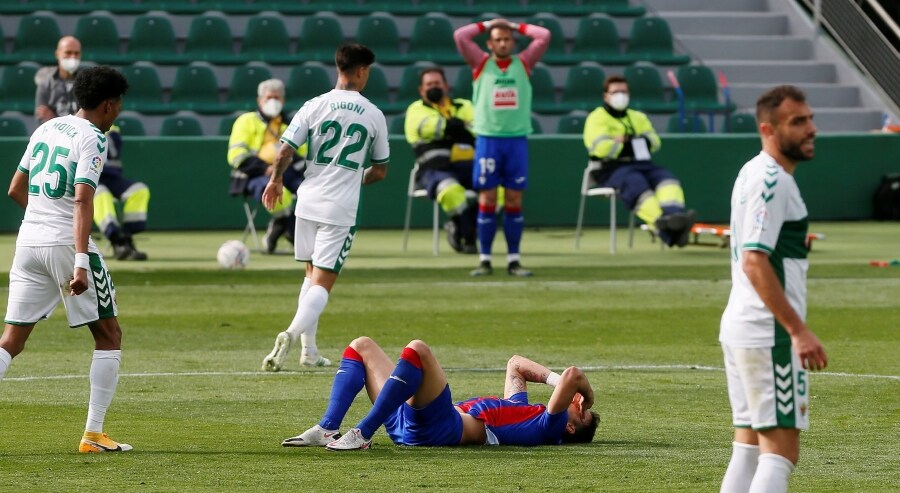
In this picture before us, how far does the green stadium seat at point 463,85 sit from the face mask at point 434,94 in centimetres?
528

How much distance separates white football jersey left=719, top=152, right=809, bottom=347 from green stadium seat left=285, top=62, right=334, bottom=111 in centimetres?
1926

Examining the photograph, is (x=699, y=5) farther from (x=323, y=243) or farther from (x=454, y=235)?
(x=323, y=243)

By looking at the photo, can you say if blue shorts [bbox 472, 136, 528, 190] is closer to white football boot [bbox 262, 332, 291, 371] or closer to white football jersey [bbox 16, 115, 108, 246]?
white football boot [bbox 262, 332, 291, 371]

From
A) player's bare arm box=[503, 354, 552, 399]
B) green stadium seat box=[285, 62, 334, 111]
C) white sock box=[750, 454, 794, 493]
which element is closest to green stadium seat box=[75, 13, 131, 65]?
green stadium seat box=[285, 62, 334, 111]

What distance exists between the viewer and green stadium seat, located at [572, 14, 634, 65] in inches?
1040

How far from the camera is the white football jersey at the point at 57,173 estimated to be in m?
7.40

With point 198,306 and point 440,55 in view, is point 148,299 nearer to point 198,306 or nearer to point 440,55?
point 198,306

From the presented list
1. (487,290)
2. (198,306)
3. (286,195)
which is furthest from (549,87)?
(198,306)

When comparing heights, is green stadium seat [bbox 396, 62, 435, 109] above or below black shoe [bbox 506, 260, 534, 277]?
above

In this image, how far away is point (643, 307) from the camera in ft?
47.0

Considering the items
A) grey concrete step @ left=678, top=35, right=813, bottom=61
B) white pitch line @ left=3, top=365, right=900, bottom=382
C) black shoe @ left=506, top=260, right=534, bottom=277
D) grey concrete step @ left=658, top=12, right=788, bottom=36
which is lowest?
white pitch line @ left=3, top=365, right=900, bottom=382

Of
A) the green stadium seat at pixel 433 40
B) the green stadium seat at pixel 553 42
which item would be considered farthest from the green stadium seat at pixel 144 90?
the green stadium seat at pixel 553 42

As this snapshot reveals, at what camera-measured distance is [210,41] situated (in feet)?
83.0

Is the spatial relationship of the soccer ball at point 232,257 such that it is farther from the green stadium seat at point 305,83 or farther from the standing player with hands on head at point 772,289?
the standing player with hands on head at point 772,289
